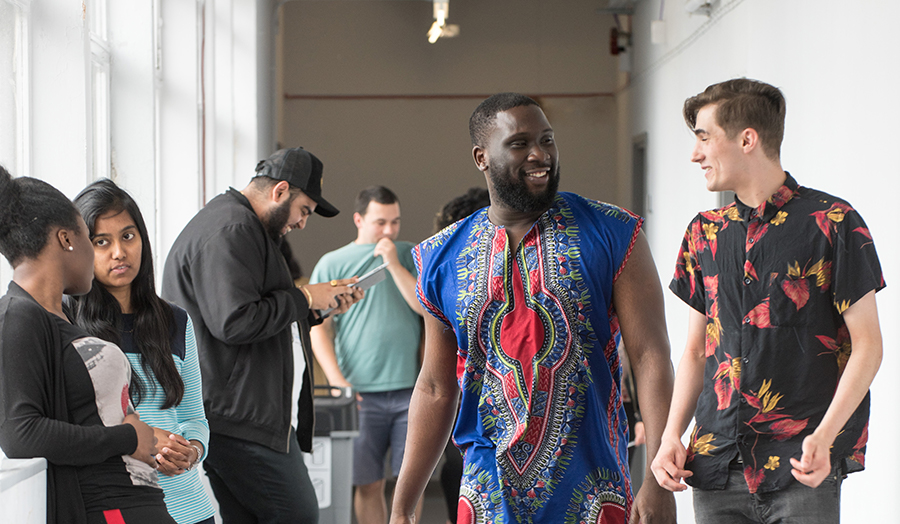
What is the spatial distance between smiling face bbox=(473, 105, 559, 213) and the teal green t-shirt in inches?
98.6

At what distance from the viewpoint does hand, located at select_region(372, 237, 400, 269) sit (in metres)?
4.04

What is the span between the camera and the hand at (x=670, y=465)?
5.18 ft

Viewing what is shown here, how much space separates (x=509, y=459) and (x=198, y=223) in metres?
1.52

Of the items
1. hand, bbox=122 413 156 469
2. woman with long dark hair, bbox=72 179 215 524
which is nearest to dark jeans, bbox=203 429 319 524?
woman with long dark hair, bbox=72 179 215 524

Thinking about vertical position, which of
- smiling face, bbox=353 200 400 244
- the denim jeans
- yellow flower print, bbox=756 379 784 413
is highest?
smiling face, bbox=353 200 400 244

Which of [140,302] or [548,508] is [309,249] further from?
[548,508]

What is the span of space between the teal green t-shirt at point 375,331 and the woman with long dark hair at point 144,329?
6.72 ft

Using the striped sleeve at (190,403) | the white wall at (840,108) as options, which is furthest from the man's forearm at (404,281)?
the striped sleeve at (190,403)

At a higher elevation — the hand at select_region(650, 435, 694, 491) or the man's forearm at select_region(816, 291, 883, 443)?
the man's forearm at select_region(816, 291, 883, 443)

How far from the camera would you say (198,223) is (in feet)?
8.91

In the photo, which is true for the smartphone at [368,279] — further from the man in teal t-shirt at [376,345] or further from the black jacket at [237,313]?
the man in teal t-shirt at [376,345]

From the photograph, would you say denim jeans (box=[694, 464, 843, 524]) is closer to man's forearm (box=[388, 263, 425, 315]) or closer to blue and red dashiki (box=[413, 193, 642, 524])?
blue and red dashiki (box=[413, 193, 642, 524])

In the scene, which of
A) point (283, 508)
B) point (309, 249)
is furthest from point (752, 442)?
point (309, 249)

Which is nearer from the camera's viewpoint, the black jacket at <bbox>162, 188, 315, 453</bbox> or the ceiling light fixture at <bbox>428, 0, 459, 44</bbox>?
the black jacket at <bbox>162, 188, 315, 453</bbox>
